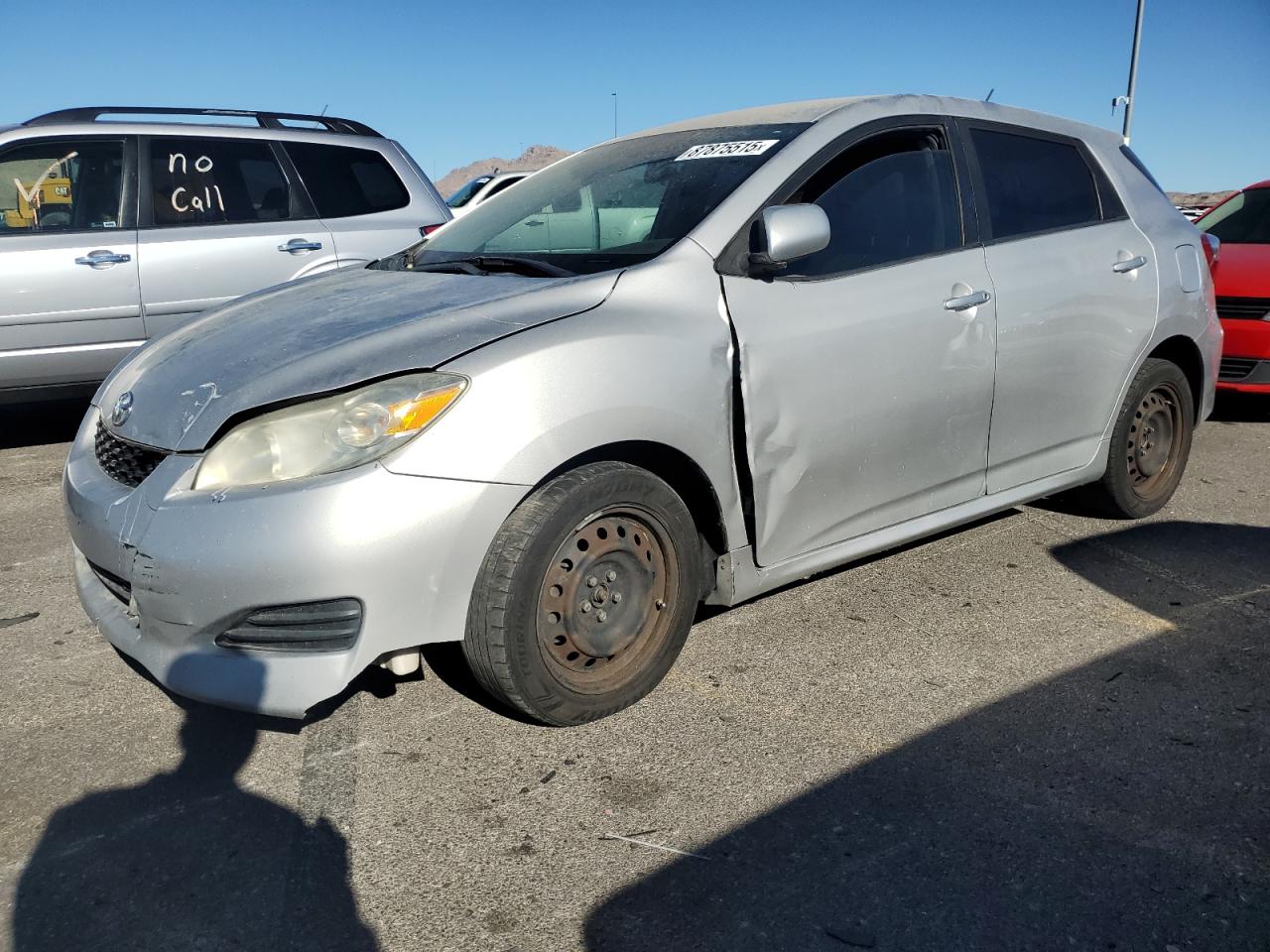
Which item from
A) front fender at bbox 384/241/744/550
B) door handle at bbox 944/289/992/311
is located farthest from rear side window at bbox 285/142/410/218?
door handle at bbox 944/289/992/311

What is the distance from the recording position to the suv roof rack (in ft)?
19.9

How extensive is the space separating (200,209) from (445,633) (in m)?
4.63

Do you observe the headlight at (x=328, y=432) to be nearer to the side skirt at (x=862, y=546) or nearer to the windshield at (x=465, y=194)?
the side skirt at (x=862, y=546)

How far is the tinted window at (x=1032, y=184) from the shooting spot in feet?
12.8

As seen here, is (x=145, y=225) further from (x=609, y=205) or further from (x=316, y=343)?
(x=316, y=343)

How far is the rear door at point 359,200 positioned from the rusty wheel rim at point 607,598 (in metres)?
4.26

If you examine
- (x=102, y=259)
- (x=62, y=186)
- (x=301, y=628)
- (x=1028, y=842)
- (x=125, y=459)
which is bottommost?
(x=1028, y=842)

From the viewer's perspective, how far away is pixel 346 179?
6832mm

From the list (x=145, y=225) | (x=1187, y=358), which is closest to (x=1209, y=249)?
(x=1187, y=358)

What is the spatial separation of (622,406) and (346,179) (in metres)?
4.72

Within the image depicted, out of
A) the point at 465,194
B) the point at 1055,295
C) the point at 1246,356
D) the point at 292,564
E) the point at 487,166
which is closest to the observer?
the point at 292,564

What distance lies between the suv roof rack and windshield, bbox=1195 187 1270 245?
6.02 m

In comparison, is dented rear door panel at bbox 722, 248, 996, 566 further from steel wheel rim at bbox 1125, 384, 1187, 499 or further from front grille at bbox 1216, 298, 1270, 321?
front grille at bbox 1216, 298, 1270, 321

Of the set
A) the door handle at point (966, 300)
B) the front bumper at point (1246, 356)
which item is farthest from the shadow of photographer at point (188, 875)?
the front bumper at point (1246, 356)
